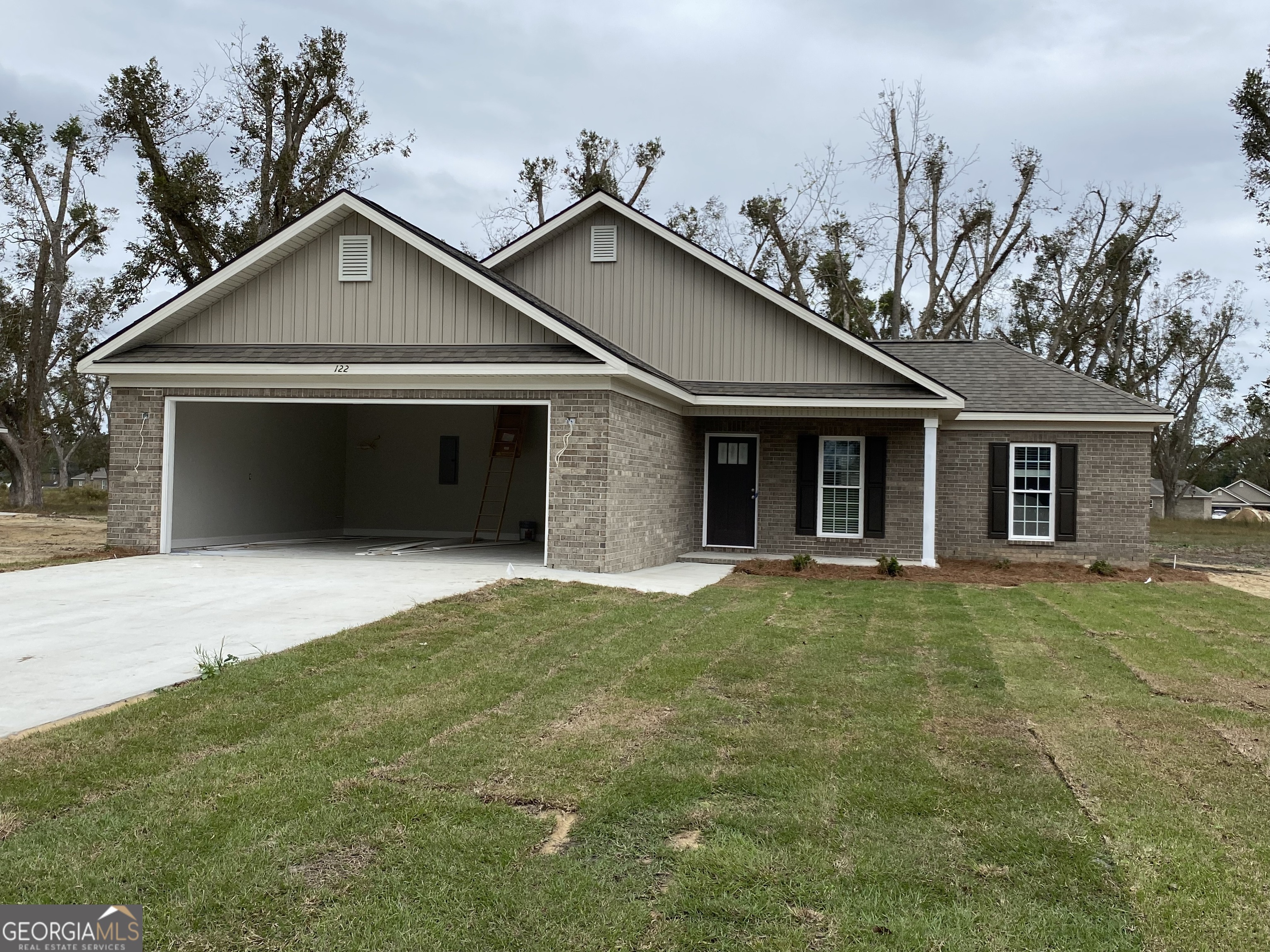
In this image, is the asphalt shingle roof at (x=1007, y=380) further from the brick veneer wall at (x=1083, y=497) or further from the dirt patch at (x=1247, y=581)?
the dirt patch at (x=1247, y=581)

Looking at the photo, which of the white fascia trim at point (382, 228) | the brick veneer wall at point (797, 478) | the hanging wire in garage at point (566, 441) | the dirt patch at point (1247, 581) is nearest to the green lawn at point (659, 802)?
the hanging wire in garage at point (566, 441)

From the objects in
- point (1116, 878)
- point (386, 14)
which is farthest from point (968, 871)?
point (386, 14)

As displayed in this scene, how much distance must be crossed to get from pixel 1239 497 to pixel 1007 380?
7415 cm

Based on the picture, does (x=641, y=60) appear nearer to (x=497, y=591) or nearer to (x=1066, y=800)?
(x=497, y=591)

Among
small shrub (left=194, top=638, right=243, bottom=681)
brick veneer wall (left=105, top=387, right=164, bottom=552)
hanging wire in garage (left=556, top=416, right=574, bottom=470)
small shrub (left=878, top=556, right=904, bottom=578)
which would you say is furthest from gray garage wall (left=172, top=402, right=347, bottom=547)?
small shrub (left=878, top=556, right=904, bottom=578)

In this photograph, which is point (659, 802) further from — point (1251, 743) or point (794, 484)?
point (794, 484)

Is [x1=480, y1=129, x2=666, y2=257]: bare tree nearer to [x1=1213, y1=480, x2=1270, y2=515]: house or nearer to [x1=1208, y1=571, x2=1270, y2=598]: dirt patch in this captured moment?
[x1=1208, y1=571, x2=1270, y2=598]: dirt patch

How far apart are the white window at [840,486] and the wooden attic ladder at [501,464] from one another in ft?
21.3

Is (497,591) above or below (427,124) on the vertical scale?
below

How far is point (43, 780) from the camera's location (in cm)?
427

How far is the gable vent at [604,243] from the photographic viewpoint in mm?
16812

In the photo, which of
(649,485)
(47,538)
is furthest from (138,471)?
(649,485)

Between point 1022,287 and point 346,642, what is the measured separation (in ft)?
121

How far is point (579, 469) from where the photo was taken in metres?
12.6
